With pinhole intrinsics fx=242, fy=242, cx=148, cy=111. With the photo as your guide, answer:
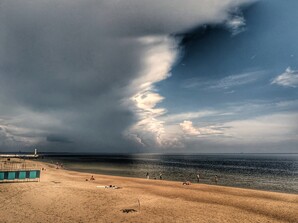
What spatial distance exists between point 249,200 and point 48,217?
86.3 feet

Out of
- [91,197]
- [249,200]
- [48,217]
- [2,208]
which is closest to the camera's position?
[48,217]

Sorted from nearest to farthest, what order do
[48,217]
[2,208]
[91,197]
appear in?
[48,217] < [2,208] < [91,197]

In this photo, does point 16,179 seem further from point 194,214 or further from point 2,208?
point 194,214

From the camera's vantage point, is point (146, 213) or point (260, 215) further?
point (260, 215)

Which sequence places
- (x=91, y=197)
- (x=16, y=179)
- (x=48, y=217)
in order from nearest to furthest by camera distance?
(x=48, y=217), (x=91, y=197), (x=16, y=179)

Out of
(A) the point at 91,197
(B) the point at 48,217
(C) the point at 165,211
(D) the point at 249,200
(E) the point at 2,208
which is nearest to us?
(B) the point at 48,217

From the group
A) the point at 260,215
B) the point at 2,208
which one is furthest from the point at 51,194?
the point at 260,215

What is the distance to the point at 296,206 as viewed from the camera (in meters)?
30.8

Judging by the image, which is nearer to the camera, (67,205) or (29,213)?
(29,213)

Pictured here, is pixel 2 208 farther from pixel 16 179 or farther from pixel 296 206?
pixel 296 206

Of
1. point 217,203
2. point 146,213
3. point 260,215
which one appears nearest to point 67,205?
point 146,213

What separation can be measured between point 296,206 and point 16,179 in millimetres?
42629

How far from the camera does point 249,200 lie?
3381 cm

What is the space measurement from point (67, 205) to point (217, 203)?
18080 millimetres
